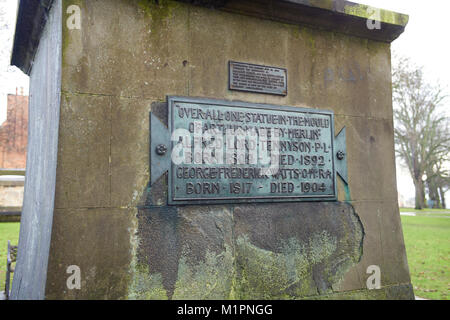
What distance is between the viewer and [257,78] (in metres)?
3.89

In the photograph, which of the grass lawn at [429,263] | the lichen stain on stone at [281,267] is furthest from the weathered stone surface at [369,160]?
the grass lawn at [429,263]

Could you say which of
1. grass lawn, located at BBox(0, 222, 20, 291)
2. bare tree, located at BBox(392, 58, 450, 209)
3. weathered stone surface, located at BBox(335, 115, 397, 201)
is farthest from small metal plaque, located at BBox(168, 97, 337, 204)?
bare tree, located at BBox(392, 58, 450, 209)

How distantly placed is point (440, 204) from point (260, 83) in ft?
141

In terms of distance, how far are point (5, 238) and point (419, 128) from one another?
96.7ft

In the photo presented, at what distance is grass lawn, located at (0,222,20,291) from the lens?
23.4 feet

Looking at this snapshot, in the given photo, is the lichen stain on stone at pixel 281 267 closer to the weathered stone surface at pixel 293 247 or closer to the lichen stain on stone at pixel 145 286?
the weathered stone surface at pixel 293 247

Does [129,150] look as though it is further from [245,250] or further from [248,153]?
[245,250]

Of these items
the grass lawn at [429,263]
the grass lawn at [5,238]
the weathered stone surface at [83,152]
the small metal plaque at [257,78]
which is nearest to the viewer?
the weathered stone surface at [83,152]

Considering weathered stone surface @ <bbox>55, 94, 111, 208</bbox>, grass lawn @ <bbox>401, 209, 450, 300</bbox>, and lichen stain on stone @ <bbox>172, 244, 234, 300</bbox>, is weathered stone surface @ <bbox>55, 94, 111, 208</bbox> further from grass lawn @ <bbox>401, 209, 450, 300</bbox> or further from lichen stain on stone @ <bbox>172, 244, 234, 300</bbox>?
grass lawn @ <bbox>401, 209, 450, 300</bbox>

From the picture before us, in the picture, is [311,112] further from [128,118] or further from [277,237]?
[128,118]

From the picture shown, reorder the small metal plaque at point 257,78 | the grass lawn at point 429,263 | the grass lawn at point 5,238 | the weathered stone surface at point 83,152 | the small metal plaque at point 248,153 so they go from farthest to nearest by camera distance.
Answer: the grass lawn at point 5,238 < the grass lawn at point 429,263 < the small metal plaque at point 257,78 < the small metal plaque at point 248,153 < the weathered stone surface at point 83,152

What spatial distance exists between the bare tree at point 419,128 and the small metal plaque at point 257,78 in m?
25.6

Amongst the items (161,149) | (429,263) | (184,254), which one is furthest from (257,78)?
(429,263)

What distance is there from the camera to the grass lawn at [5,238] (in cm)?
712
